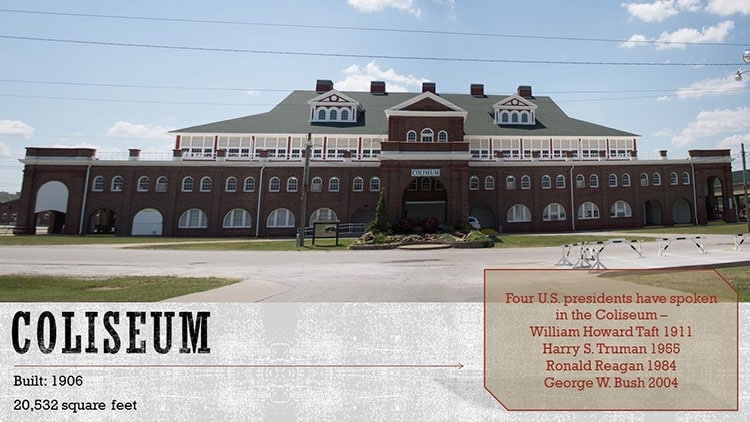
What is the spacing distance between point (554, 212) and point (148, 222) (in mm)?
41943

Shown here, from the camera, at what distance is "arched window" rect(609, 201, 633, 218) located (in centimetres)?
3775

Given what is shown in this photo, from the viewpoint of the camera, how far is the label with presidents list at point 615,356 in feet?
12.8

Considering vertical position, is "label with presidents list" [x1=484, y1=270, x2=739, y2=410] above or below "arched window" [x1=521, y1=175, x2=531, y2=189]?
below

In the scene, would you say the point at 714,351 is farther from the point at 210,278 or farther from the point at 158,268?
the point at 158,268

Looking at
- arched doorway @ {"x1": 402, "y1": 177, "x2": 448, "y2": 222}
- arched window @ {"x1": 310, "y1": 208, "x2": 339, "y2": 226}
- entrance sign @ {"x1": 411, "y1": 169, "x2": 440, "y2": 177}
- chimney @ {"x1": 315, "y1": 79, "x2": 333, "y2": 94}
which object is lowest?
arched window @ {"x1": 310, "y1": 208, "x2": 339, "y2": 226}

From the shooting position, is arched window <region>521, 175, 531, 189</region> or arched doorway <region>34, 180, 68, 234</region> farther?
arched window <region>521, 175, 531, 189</region>

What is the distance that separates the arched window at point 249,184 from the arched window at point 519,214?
2664 cm

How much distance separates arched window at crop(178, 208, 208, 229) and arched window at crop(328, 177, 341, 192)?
1309cm

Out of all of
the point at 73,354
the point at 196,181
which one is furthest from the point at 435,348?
the point at 196,181

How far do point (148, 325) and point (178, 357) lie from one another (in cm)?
154

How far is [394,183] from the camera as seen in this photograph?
30781 millimetres

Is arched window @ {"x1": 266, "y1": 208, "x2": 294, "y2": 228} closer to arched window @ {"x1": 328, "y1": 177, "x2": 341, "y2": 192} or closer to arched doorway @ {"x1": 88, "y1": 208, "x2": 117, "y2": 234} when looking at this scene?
arched window @ {"x1": 328, "y1": 177, "x2": 341, "y2": 192}

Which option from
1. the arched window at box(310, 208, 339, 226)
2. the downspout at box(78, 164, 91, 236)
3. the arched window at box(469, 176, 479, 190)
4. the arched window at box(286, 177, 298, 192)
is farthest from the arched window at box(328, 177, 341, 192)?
the downspout at box(78, 164, 91, 236)

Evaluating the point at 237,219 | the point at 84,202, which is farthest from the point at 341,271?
the point at 84,202
